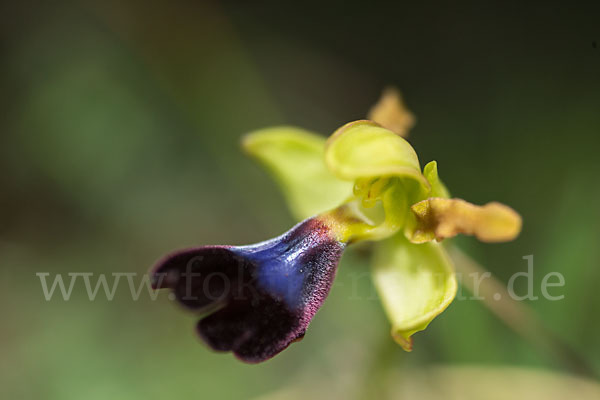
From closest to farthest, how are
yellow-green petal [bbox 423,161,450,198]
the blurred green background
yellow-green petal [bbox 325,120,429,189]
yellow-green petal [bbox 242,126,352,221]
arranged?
yellow-green petal [bbox 325,120,429,189] < yellow-green petal [bbox 423,161,450,198] < yellow-green petal [bbox 242,126,352,221] < the blurred green background

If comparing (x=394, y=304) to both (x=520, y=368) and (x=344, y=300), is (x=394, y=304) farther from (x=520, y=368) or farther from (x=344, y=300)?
(x=344, y=300)

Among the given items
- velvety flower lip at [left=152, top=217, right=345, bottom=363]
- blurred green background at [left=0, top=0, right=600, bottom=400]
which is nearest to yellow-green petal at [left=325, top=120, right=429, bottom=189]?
velvety flower lip at [left=152, top=217, right=345, bottom=363]

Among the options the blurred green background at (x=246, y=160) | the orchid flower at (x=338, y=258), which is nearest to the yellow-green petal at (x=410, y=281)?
the orchid flower at (x=338, y=258)

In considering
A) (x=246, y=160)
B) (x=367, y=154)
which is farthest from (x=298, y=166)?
(x=246, y=160)

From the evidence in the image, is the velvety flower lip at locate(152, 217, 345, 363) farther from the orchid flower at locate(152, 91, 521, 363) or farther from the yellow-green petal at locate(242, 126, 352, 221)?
the yellow-green petal at locate(242, 126, 352, 221)

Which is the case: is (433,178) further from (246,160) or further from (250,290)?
(246,160)

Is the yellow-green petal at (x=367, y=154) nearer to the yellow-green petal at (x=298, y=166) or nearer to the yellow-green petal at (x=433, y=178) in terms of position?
the yellow-green petal at (x=433, y=178)

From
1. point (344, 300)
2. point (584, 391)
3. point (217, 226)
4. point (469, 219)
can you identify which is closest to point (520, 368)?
point (584, 391)
